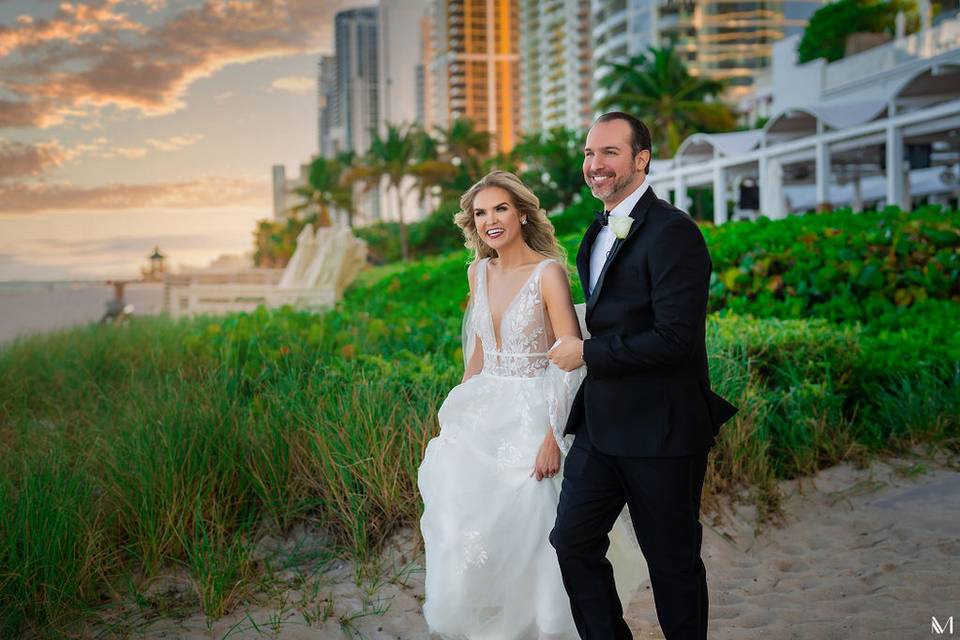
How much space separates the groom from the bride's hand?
25cm

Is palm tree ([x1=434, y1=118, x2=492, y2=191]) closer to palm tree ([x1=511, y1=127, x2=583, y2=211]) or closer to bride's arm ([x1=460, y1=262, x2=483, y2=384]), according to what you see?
palm tree ([x1=511, y1=127, x2=583, y2=211])

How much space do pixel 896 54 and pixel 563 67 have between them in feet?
385

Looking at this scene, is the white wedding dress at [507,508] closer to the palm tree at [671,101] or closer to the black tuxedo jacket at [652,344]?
the black tuxedo jacket at [652,344]

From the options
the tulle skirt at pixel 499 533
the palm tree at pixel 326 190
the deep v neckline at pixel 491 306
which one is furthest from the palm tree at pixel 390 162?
the tulle skirt at pixel 499 533

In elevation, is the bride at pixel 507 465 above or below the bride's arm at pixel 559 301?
below

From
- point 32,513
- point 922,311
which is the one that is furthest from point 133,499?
point 922,311

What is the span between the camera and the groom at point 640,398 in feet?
8.02

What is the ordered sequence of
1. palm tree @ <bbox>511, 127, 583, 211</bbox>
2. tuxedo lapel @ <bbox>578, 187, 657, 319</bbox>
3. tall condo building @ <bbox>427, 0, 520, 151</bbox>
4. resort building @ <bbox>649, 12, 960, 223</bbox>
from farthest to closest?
tall condo building @ <bbox>427, 0, 520, 151</bbox> → palm tree @ <bbox>511, 127, 583, 211</bbox> → resort building @ <bbox>649, 12, 960, 223</bbox> → tuxedo lapel @ <bbox>578, 187, 657, 319</bbox>

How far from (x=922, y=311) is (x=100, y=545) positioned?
6.33m

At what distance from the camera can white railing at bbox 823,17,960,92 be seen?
24.9 meters

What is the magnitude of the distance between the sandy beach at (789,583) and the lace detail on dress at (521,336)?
4.03 feet

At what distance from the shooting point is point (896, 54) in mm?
27625

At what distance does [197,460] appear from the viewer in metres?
4.27

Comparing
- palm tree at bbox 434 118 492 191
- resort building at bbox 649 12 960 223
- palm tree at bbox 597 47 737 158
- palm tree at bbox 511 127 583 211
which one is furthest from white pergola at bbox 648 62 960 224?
palm tree at bbox 434 118 492 191
